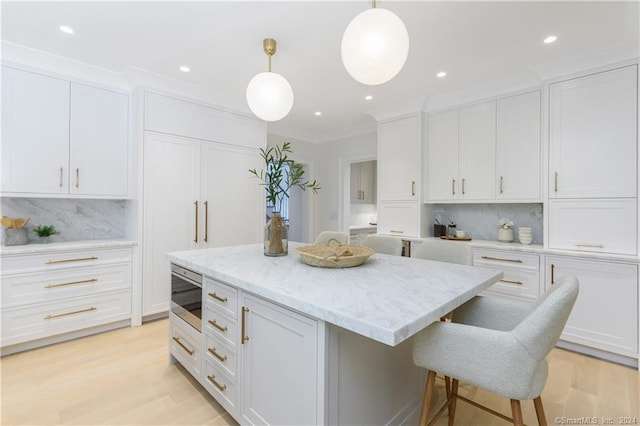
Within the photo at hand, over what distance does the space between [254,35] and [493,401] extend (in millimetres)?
3121

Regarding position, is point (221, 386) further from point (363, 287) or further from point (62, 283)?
point (62, 283)

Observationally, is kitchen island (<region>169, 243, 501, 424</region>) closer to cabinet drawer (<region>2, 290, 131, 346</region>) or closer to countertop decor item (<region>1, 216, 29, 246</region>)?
cabinet drawer (<region>2, 290, 131, 346</region>)

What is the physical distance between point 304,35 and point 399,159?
6.88 feet

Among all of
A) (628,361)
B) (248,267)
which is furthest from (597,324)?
(248,267)

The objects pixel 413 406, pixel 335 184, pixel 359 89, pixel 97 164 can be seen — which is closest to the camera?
pixel 413 406

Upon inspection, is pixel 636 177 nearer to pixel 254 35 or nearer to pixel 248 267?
pixel 248 267

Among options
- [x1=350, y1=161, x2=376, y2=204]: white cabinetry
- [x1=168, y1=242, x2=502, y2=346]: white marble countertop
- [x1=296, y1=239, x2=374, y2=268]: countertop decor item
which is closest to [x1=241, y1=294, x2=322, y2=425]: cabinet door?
[x1=168, y1=242, x2=502, y2=346]: white marble countertop

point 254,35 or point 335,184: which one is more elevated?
point 254,35

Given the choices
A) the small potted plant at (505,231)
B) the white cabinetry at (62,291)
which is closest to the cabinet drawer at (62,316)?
the white cabinetry at (62,291)

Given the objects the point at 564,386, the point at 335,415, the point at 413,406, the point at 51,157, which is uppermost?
the point at 51,157

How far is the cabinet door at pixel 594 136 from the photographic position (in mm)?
2443

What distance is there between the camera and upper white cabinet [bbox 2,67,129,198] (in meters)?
2.59

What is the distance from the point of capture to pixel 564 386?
6.85 feet

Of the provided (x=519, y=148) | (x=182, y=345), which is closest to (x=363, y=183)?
(x=519, y=148)
